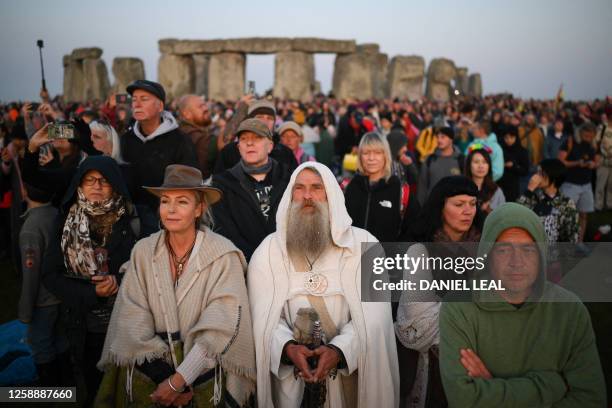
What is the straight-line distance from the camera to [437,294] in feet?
10.9

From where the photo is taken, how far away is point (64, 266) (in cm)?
369

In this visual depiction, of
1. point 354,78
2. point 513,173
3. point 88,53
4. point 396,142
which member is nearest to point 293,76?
point 354,78

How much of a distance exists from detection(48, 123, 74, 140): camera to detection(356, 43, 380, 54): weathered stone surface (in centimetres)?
2663

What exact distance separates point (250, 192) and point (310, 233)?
1.07 meters

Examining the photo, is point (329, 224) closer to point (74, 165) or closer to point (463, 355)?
point (463, 355)

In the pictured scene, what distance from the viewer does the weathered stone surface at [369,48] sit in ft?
97.1

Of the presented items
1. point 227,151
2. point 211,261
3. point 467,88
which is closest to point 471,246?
point 211,261

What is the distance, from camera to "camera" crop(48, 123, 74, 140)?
13.8 feet

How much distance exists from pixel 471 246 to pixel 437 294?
50 cm

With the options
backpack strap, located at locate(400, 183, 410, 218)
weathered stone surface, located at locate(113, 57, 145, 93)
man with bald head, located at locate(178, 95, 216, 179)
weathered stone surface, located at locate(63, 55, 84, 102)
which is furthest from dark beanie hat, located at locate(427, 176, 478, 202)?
weathered stone surface, located at locate(63, 55, 84, 102)

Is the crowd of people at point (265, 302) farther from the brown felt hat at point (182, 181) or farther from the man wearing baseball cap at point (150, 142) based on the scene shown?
the man wearing baseball cap at point (150, 142)

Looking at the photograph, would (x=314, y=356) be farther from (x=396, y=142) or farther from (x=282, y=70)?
(x=282, y=70)

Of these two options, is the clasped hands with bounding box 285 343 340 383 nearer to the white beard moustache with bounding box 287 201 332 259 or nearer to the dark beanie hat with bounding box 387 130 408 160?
the white beard moustache with bounding box 287 201 332 259

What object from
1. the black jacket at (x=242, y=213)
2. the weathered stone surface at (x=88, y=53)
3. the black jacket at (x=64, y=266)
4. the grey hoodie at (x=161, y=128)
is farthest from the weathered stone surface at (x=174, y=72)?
the black jacket at (x=64, y=266)
